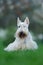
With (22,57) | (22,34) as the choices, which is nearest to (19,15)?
(22,34)

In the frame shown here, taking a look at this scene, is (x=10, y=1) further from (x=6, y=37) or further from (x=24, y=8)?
(x=6, y=37)

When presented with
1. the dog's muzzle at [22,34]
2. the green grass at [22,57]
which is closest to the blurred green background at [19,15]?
the dog's muzzle at [22,34]

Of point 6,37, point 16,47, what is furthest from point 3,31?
point 16,47

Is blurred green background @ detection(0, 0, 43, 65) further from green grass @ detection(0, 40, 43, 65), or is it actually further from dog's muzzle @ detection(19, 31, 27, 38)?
green grass @ detection(0, 40, 43, 65)

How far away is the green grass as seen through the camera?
3.78 m

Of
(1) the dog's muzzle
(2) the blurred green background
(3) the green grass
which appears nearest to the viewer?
(3) the green grass

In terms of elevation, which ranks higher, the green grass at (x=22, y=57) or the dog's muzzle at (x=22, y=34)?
the dog's muzzle at (x=22, y=34)

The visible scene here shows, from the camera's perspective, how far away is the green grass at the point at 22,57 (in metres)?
3.78

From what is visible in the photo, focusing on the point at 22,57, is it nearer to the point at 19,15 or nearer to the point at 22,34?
the point at 22,34

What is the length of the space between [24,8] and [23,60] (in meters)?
2.36

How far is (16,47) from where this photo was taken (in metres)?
4.44

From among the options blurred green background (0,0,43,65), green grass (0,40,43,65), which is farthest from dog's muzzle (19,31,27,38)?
blurred green background (0,0,43,65)

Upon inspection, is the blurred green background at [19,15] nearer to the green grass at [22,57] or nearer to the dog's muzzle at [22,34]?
the dog's muzzle at [22,34]

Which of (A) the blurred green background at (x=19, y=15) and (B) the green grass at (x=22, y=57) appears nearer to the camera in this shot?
(B) the green grass at (x=22, y=57)
